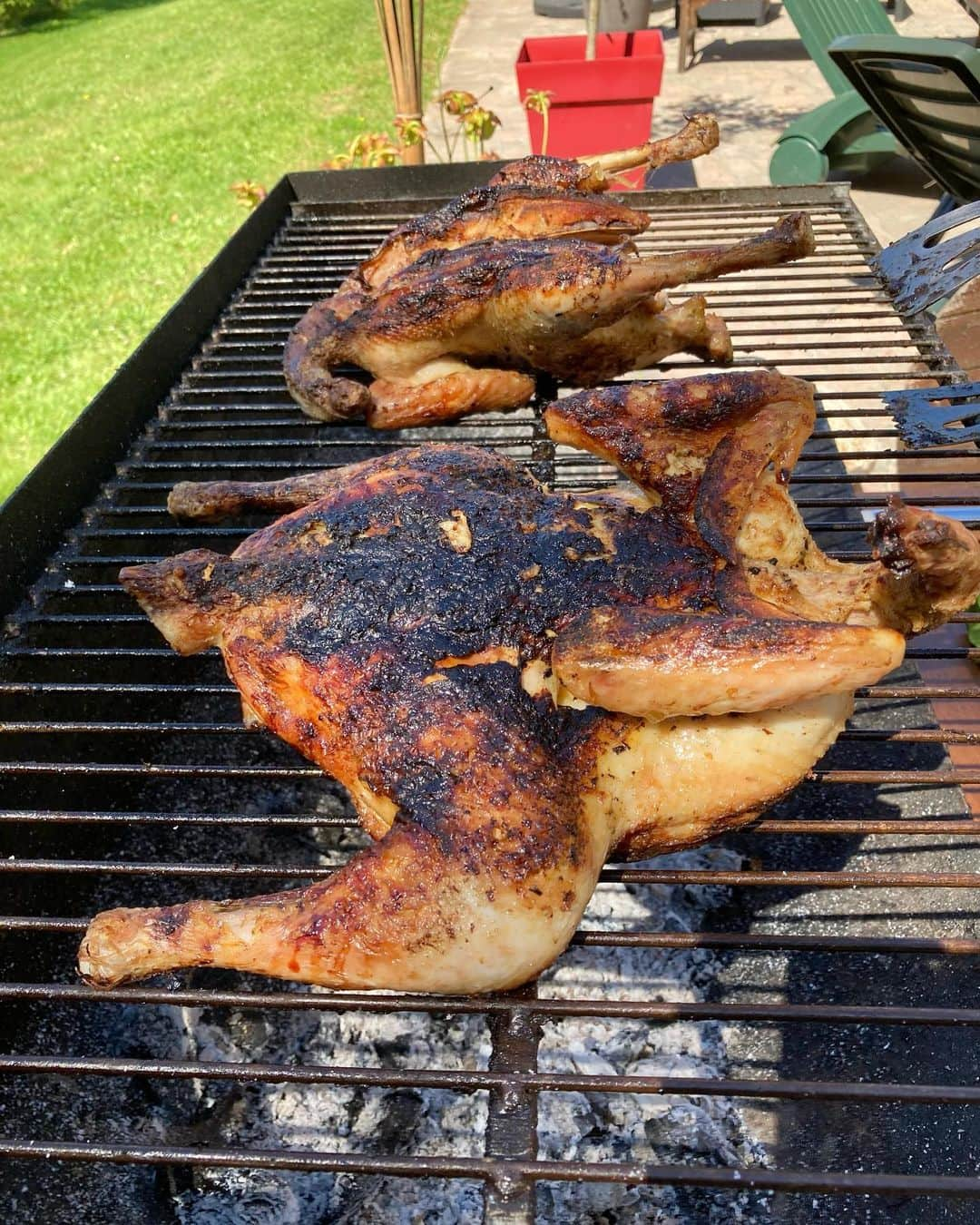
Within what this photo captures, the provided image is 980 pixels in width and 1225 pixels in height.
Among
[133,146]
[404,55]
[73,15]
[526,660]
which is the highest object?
[404,55]

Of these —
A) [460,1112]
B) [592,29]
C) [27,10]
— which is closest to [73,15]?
[27,10]

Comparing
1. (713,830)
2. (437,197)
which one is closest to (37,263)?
(437,197)

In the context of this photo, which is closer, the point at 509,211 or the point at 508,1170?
the point at 508,1170

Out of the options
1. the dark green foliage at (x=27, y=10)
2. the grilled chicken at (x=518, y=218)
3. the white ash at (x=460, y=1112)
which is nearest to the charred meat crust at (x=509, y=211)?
the grilled chicken at (x=518, y=218)

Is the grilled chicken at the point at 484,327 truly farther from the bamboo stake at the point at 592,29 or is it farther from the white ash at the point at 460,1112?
the bamboo stake at the point at 592,29

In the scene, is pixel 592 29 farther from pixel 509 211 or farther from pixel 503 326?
pixel 503 326

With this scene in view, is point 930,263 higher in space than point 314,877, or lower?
higher

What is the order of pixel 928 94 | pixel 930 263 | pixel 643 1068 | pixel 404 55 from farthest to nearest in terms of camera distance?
pixel 404 55, pixel 928 94, pixel 930 263, pixel 643 1068
